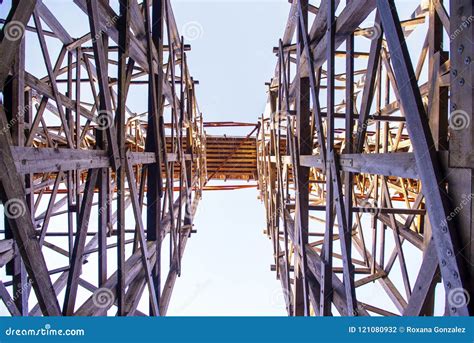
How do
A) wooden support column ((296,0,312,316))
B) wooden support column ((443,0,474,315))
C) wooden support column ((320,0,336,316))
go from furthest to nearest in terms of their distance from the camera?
1. wooden support column ((296,0,312,316))
2. wooden support column ((320,0,336,316))
3. wooden support column ((443,0,474,315))

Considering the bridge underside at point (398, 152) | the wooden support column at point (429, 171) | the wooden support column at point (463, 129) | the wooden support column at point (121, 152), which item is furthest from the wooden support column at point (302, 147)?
the wooden support column at point (463, 129)

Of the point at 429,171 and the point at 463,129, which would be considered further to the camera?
the point at 429,171

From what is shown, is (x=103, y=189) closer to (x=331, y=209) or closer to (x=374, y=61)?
(x=331, y=209)

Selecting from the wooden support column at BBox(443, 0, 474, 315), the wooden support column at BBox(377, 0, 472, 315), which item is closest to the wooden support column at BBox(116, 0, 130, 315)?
the wooden support column at BBox(377, 0, 472, 315)

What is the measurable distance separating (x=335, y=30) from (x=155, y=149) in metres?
3.21

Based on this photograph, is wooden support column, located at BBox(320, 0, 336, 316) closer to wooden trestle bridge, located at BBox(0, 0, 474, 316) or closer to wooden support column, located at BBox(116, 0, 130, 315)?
wooden trestle bridge, located at BBox(0, 0, 474, 316)

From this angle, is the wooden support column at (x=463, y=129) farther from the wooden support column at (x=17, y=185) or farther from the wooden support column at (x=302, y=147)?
the wooden support column at (x=302, y=147)

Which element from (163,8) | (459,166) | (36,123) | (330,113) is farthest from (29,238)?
(163,8)

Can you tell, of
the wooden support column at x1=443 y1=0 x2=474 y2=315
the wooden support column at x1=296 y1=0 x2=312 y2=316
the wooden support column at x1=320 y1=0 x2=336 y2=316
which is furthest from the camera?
the wooden support column at x1=296 y1=0 x2=312 y2=316

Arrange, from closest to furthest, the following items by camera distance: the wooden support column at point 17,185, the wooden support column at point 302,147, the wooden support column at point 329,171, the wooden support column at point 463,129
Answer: the wooden support column at point 463,129, the wooden support column at point 17,185, the wooden support column at point 329,171, the wooden support column at point 302,147

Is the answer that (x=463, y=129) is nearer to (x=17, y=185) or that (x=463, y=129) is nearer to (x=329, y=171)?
(x=329, y=171)

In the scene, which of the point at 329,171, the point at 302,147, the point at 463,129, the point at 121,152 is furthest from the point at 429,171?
the point at 302,147

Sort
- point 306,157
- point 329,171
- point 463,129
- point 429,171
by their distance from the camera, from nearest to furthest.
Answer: point 463,129
point 429,171
point 329,171
point 306,157

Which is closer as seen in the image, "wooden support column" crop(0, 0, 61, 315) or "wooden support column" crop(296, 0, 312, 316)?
"wooden support column" crop(0, 0, 61, 315)
